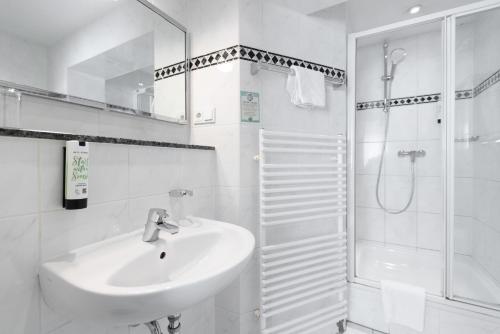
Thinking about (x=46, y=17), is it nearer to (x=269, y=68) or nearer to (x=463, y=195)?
(x=269, y=68)

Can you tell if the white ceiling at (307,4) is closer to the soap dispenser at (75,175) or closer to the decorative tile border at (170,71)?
the decorative tile border at (170,71)

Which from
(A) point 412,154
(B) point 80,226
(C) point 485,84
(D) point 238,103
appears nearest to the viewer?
(B) point 80,226

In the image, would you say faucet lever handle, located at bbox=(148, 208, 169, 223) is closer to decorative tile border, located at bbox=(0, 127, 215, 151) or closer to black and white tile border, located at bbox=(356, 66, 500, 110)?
decorative tile border, located at bbox=(0, 127, 215, 151)

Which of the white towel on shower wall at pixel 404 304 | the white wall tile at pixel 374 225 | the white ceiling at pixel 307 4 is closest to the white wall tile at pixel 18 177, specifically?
the white ceiling at pixel 307 4

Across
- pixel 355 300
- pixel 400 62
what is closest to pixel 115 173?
pixel 355 300

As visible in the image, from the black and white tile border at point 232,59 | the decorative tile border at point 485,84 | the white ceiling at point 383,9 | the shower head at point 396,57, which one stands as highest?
the white ceiling at point 383,9

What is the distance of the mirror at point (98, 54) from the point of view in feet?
2.69

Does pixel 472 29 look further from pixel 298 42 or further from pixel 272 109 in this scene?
pixel 272 109

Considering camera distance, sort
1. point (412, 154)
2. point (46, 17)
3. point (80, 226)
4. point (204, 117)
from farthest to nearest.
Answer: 1. point (412, 154)
2. point (204, 117)
3. point (46, 17)
4. point (80, 226)

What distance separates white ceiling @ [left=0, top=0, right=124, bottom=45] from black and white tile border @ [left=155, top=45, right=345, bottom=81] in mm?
371

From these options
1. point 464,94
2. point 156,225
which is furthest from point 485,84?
point 156,225

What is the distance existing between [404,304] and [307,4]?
1850 mm

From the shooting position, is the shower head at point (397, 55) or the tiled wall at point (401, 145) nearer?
the tiled wall at point (401, 145)

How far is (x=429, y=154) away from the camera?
192 centimetres
